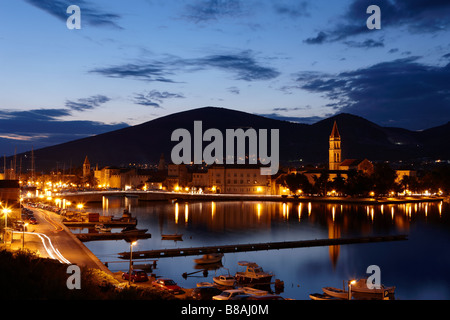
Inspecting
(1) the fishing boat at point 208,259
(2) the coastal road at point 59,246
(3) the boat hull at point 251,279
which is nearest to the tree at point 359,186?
(1) the fishing boat at point 208,259

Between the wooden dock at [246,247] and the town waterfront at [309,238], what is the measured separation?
0.60m

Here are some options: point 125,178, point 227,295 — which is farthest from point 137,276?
point 125,178

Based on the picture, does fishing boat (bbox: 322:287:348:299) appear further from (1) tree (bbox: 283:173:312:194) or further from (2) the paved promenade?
(1) tree (bbox: 283:173:312:194)

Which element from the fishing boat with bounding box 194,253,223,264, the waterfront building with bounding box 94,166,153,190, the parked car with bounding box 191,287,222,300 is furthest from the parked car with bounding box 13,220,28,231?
the waterfront building with bounding box 94,166,153,190

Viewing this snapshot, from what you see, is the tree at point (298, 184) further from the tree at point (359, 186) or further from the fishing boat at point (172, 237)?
the fishing boat at point (172, 237)

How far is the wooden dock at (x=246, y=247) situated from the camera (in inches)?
937

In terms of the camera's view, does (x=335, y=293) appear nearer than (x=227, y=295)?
No

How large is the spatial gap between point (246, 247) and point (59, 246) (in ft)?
35.0

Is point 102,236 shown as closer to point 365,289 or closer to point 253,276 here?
point 253,276

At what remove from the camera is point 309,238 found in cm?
3231

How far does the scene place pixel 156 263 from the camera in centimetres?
2206

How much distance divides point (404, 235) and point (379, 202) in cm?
2527

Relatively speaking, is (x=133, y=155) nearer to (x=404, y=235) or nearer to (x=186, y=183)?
(x=186, y=183)

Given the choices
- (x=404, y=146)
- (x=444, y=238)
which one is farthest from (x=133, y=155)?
(x=444, y=238)
